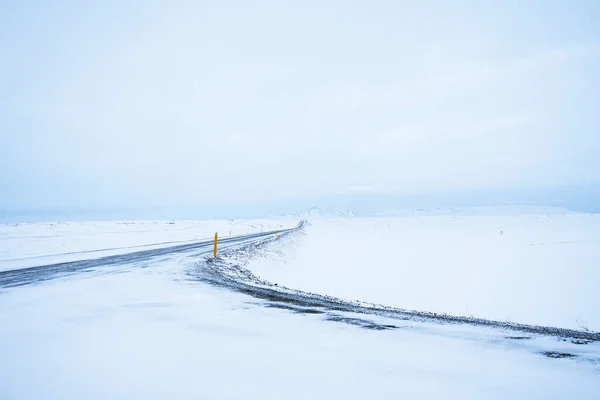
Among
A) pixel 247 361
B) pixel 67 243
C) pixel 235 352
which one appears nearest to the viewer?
pixel 247 361

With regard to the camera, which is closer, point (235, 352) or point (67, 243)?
point (235, 352)

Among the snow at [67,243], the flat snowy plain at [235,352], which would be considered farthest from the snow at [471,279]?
the snow at [67,243]

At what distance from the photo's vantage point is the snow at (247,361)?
122 inches

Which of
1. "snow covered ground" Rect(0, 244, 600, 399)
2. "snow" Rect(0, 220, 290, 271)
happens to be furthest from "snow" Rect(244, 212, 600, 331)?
"snow" Rect(0, 220, 290, 271)

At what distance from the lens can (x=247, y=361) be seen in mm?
3766

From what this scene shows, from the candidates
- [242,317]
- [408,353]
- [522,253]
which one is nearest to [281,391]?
[408,353]

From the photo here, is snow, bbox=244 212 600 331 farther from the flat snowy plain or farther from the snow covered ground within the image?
the snow covered ground

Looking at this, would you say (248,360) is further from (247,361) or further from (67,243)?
(67,243)

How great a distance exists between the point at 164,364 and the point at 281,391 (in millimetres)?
1497

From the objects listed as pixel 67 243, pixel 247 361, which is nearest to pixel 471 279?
pixel 247 361

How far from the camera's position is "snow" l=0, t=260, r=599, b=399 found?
309cm

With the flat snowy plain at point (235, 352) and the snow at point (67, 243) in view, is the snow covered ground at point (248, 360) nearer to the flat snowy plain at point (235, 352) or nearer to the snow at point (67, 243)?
the flat snowy plain at point (235, 352)

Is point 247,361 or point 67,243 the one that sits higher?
point 247,361

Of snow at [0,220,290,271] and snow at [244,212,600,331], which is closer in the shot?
snow at [244,212,600,331]
